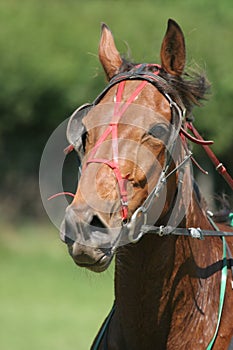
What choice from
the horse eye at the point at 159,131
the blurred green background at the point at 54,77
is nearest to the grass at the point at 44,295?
the blurred green background at the point at 54,77

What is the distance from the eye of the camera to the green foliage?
61.1ft

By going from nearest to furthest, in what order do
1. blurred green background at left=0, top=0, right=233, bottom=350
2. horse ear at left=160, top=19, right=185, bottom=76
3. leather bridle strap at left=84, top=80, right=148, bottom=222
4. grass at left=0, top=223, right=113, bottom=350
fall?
leather bridle strap at left=84, top=80, right=148, bottom=222 → horse ear at left=160, top=19, right=185, bottom=76 → grass at left=0, top=223, right=113, bottom=350 → blurred green background at left=0, top=0, right=233, bottom=350

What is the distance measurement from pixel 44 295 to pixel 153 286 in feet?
31.9

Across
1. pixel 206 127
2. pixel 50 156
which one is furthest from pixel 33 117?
pixel 50 156

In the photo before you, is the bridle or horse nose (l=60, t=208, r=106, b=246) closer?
horse nose (l=60, t=208, r=106, b=246)

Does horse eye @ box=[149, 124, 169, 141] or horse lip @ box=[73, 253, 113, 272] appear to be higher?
horse eye @ box=[149, 124, 169, 141]

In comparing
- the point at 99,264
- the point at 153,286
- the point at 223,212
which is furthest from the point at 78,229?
the point at 223,212

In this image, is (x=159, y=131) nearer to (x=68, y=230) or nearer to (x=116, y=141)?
(x=116, y=141)

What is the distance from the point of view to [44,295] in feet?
44.1

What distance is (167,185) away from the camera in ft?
12.3

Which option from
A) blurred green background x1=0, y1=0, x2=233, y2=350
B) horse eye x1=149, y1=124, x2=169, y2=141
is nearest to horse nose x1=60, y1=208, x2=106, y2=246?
horse eye x1=149, y1=124, x2=169, y2=141

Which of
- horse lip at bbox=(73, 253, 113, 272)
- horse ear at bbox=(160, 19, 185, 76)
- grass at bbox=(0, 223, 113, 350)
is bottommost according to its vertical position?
grass at bbox=(0, 223, 113, 350)

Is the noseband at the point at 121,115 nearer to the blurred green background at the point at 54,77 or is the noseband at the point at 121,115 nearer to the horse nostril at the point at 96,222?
the horse nostril at the point at 96,222

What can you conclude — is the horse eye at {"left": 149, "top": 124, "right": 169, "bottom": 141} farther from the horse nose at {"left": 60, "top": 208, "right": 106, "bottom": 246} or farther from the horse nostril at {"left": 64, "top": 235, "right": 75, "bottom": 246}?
the horse nostril at {"left": 64, "top": 235, "right": 75, "bottom": 246}
